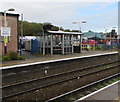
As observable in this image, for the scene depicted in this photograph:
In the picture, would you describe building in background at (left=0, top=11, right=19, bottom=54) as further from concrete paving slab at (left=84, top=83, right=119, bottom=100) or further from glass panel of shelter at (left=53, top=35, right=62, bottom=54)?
concrete paving slab at (left=84, top=83, right=119, bottom=100)

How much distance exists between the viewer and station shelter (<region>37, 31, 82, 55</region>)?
21875 mm

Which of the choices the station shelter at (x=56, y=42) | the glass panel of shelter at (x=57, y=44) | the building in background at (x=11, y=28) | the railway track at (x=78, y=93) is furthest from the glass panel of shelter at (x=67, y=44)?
the railway track at (x=78, y=93)

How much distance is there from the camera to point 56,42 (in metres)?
22.6

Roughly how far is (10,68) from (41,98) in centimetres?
642

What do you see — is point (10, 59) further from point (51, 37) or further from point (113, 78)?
point (113, 78)

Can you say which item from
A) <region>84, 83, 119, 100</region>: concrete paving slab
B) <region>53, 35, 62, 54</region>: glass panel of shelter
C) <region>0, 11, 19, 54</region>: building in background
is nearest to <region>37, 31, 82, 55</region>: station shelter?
<region>53, 35, 62, 54</region>: glass panel of shelter

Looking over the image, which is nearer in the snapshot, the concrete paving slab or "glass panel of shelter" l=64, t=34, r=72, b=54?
the concrete paving slab

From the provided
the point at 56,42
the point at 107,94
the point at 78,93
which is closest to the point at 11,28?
the point at 56,42

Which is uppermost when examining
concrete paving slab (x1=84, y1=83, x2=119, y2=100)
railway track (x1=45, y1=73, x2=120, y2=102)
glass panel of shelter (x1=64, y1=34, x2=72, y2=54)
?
glass panel of shelter (x1=64, y1=34, x2=72, y2=54)

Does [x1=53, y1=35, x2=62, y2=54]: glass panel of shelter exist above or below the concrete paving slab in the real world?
above

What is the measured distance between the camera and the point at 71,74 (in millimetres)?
11086

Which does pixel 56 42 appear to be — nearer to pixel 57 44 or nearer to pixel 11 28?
pixel 57 44

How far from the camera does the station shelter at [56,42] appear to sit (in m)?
21.9

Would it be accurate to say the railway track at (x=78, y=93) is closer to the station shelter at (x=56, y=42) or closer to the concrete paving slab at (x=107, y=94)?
the concrete paving slab at (x=107, y=94)
